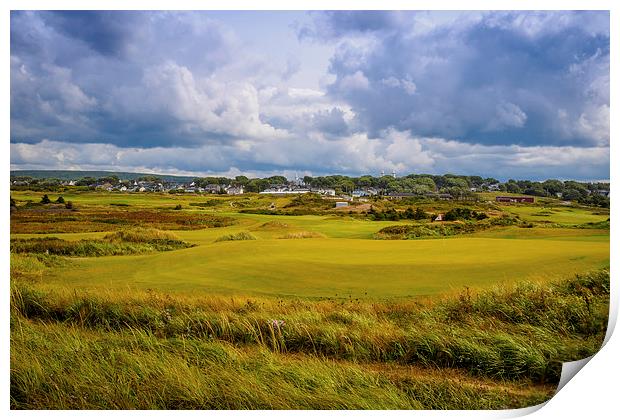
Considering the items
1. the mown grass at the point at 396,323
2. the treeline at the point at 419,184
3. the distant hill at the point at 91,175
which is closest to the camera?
the mown grass at the point at 396,323

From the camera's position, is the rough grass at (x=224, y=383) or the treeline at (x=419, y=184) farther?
the treeline at (x=419, y=184)

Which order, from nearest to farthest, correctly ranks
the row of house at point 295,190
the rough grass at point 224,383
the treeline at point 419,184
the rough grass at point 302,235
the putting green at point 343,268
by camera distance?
1. the rough grass at point 224,383
2. the putting green at point 343,268
3. the treeline at point 419,184
4. the rough grass at point 302,235
5. the row of house at point 295,190

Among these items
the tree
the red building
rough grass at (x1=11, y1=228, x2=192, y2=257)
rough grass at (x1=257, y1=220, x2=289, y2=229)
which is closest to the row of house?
rough grass at (x1=257, y1=220, x2=289, y2=229)

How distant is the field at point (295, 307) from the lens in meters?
3.75

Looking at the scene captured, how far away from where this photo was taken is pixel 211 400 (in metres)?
3.70

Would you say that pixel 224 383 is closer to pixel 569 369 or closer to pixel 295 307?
pixel 295 307

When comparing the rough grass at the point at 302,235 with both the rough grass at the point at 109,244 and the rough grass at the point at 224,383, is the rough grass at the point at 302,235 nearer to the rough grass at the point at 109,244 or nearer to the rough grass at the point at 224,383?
the rough grass at the point at 109,244

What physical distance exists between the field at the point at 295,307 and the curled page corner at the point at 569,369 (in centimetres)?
7

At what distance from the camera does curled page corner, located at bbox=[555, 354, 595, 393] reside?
396 cm

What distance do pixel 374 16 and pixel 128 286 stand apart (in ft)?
11.0

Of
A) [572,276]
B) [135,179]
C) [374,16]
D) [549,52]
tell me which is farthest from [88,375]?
[549,52]

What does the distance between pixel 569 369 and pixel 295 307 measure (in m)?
2.38

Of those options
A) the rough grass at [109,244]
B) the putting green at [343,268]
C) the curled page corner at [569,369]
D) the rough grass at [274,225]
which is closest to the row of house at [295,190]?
the rough grass at [274,225]

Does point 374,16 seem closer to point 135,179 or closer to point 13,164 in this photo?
point 135,179
